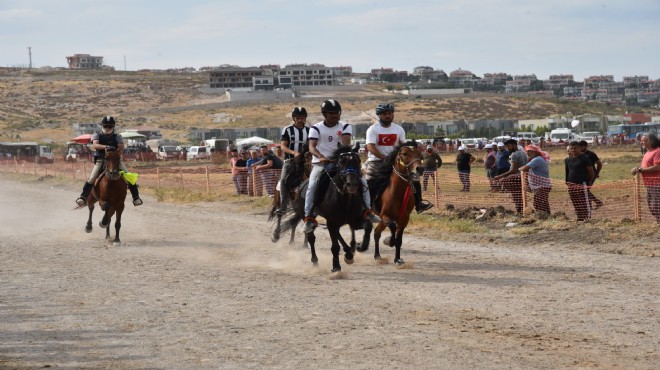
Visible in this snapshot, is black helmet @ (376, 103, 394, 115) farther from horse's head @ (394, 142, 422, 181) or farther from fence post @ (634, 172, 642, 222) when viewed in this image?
fence post @ (634, 172, 642, 222)

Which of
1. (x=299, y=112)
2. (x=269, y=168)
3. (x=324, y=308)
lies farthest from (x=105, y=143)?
(x=324, y=308)

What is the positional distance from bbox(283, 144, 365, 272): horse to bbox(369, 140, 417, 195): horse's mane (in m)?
0.93

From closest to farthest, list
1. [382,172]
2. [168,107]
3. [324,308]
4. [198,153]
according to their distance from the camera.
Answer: [324,308], [382,172], [198,153], [168,107]

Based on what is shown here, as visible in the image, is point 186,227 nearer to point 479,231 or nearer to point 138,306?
point 479,231

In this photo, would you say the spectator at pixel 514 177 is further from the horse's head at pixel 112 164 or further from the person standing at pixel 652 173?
the horse's head at pixel 112 164

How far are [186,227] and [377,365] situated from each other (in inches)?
616

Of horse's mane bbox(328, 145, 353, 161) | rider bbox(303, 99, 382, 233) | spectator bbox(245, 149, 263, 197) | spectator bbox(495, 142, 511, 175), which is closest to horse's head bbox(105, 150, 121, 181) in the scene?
rider bbox(303, 99, 382, 233)

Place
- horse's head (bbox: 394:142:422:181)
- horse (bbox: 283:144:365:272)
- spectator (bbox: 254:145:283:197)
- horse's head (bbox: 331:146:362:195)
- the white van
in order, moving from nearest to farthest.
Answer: horse's head (bbox: 331:146:362:195)
horse (bbox: 283:144:365:272)
horse's head (bbox: 394:142:422:181)
spectator (bbox: 254:145:283:197)
the white van

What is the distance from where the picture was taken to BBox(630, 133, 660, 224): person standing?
17203 millimetres

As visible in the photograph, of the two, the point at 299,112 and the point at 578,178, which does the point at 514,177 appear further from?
the point at 299,112

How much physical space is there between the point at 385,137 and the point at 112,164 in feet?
22.2

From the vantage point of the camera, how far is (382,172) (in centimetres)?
1504

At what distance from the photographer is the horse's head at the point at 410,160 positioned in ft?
47.0

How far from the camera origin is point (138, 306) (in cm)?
1156
